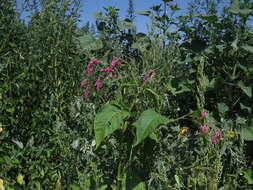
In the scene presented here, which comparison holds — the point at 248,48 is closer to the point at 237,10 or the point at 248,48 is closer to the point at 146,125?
the point at 237,10

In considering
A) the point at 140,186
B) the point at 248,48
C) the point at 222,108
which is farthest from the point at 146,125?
the point at 248,48

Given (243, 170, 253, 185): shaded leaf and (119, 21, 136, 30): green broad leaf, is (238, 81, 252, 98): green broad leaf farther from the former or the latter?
(119, 21, 136, 30): green broad leaf

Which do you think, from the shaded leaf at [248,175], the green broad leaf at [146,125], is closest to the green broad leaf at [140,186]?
the green broad leaf at [146,125]

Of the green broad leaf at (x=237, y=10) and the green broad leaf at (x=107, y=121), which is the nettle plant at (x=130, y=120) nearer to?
the green broad leaf at (x=107, y=121)

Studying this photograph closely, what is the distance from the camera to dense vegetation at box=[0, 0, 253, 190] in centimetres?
193

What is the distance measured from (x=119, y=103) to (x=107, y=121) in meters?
0.20

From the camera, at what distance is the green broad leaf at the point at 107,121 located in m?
1.74

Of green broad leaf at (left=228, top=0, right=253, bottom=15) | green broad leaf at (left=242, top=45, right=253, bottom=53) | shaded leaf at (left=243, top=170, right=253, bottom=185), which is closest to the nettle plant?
shaded leaf at (left=243, top=170, right=253, bottom=185)

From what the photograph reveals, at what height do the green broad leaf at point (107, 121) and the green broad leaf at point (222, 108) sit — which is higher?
the green broad leaf at point (107, 121)

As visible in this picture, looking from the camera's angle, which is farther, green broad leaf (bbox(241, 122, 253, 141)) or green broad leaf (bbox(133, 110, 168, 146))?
green broad leaf (bbox(241, 122, 253, 141))

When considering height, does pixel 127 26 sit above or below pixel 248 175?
above

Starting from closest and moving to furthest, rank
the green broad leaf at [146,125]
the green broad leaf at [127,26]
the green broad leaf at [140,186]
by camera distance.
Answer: the green broad leaf at [146,125] → the green broad leaf at [140,186] → the green broad leaf at [127,26]

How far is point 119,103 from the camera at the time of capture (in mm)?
1932

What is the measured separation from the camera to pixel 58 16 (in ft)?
8.82
